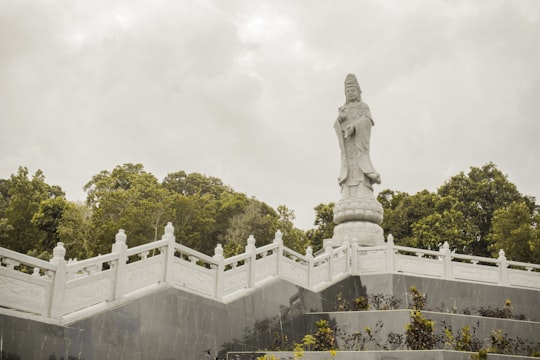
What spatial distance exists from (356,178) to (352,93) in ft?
9.99

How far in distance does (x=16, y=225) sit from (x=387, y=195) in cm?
2151

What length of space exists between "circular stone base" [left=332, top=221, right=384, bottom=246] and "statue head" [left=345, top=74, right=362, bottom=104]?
4524 mm

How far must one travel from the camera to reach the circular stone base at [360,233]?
18.4 m

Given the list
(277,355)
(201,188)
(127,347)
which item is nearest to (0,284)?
(127,347)

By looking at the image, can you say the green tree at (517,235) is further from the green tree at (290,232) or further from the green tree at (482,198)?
the green tree at (290,232)

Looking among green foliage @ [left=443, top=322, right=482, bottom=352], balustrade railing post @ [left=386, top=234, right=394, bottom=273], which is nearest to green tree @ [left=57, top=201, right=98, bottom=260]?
balustrade railing post @ [left=386, top=234, right=394, bottom=273]

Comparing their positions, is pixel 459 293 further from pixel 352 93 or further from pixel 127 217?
pixel 127 217

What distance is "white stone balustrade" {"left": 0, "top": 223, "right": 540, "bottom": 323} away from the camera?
8.66 m

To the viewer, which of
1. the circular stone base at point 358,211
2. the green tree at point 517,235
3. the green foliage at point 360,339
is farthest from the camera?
the green tree at point 517,235

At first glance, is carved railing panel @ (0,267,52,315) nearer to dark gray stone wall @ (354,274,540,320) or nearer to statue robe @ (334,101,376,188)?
dark gray stone wall @ (354,274,540,320)

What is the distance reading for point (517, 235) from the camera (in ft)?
89.8

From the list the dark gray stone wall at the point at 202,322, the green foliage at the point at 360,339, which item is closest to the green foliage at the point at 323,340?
the green foliage at the point at 360,339

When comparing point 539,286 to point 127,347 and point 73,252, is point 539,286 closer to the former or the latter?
point 127,347

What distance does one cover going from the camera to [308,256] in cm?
1507
